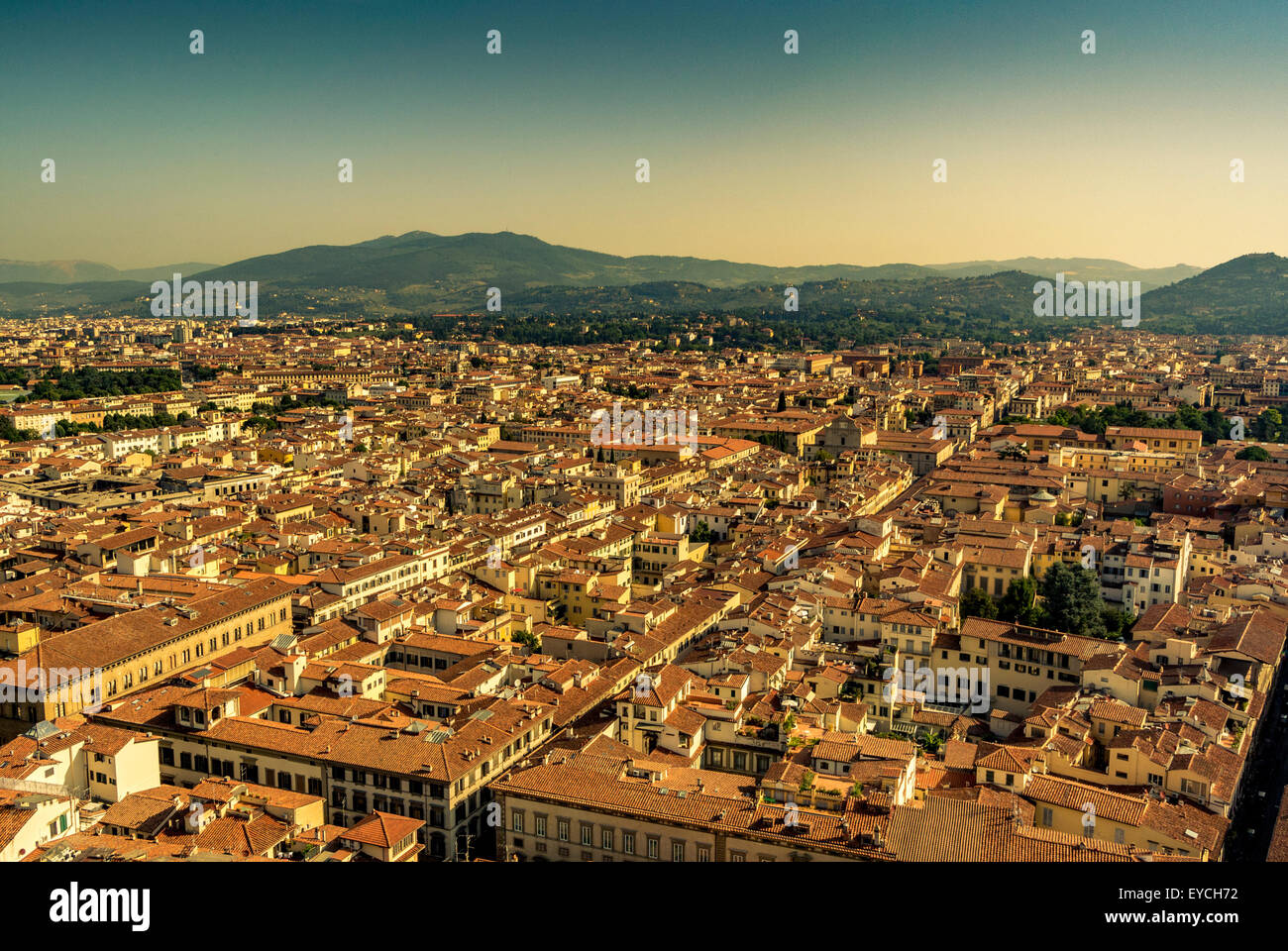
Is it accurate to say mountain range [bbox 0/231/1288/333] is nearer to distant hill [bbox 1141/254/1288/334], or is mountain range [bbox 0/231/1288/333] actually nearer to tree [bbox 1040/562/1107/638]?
distant hill [bbox 1141/254/1288/334]

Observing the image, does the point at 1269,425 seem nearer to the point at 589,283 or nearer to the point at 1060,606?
the point at 1060,606

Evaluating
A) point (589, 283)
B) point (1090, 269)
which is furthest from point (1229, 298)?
point (589, 283)

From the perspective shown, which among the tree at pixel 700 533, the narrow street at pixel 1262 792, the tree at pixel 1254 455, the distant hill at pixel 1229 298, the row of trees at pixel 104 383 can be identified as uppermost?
the distant hill at pixel 1229 298

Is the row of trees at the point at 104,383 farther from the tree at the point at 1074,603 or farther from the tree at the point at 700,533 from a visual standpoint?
the tree at the point at 1074,603

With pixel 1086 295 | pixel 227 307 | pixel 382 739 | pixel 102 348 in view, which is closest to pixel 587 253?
pixel 227 307

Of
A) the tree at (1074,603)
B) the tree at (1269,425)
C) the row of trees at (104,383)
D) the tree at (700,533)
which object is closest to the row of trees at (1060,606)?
the tree at (1074,603)

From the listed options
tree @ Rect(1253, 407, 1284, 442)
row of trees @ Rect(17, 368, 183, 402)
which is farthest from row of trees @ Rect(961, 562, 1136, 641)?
row of trees @ Rect(17, 368, 183, 402)

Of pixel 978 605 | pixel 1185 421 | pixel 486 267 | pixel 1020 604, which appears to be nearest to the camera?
pixel 978 605

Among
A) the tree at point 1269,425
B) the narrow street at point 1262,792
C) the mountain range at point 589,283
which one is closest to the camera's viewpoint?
the narrow street at point 1262,792
